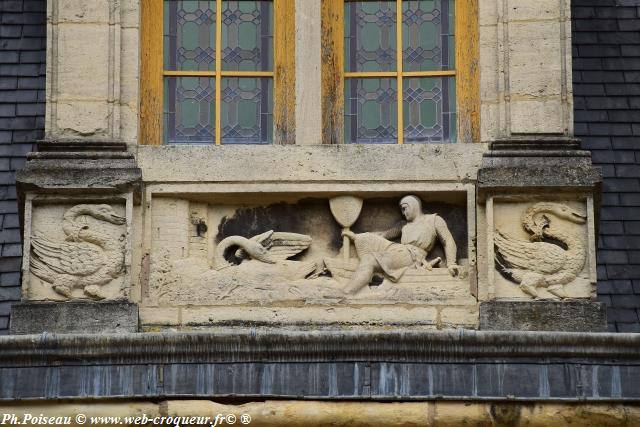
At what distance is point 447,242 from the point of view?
15.1 metres

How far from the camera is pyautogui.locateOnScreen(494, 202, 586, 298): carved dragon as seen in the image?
14930 mm

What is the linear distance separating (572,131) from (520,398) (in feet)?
5.55

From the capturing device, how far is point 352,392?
1449 centimetres

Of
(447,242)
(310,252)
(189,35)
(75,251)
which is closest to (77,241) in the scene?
(75,251)

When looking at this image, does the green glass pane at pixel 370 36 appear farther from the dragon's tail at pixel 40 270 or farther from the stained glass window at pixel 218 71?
the dragon's tail at pixel 40 270

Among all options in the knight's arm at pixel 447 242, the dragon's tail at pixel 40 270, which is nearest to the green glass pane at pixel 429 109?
the knight's arm at pixel 447 242

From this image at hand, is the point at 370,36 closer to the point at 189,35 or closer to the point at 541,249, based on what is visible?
the point at 189,35

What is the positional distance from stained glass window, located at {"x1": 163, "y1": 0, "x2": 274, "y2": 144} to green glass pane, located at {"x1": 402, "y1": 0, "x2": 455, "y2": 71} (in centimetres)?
77

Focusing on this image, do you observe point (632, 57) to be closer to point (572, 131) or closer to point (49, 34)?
point (572, 131)

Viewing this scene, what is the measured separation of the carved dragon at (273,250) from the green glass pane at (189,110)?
676 millimetres

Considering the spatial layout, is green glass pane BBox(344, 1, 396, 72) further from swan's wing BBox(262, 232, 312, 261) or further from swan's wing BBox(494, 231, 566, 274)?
swan's wing BBox(494, 231, 566, 274)

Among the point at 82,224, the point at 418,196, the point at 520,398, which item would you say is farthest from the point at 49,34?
the point at 520,398

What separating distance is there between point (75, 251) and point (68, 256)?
0.16 feet

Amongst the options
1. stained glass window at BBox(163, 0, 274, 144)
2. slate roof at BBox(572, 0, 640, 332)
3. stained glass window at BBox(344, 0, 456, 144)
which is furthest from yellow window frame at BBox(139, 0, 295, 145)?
slate roof at BBox(572, 0, 640, 332)
